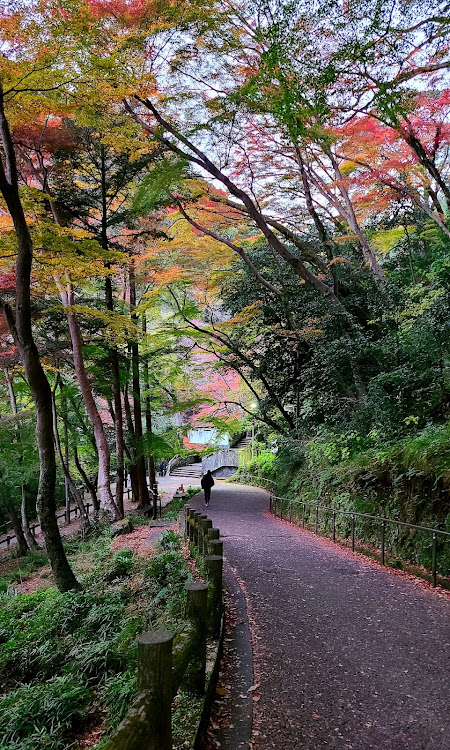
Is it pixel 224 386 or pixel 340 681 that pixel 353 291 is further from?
pixel 224 386

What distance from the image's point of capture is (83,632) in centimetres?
505

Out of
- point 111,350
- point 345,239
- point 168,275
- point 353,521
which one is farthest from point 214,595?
point 345,239

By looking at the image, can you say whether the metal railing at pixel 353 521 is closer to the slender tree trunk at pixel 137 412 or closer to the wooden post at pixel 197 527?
the wooden post at pixel 197 527

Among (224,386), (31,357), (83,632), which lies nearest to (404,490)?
(83,632)

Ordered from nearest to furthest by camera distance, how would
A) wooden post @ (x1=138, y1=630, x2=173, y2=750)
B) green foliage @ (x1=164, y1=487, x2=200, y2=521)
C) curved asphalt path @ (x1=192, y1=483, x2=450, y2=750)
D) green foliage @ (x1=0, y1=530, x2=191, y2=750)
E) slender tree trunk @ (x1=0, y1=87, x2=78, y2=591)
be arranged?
wooden post @ (x1=138, y1=630, x2=173, y2=750) → curved asphalt path @ (x1=192, y1=483, x2=450, y2=750) → green foliage @ (x1=0, y1=530, x2=191, y2=750) → slender tree trunk @ (x1=0, y1=87, x2=78, y2=591) → green foliage @ (x1=164, y1=487, x2=200, y2=521)

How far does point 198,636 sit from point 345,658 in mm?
1821

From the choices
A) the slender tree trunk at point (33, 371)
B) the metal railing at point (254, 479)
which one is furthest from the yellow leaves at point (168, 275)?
the metal railing at point (254, 479)

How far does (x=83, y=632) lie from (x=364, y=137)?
1411cm

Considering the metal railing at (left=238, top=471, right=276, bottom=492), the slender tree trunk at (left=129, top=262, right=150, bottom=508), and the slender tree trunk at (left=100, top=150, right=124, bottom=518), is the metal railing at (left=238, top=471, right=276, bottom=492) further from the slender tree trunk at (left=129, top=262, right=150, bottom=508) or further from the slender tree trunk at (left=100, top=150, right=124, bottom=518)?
the slender tree trunk at (left=100, top=150, right=124, bottom=518)

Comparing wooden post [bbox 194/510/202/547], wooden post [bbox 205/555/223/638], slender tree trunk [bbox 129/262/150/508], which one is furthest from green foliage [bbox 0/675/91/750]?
slender tree trunk [bbox 129/262/150/508]

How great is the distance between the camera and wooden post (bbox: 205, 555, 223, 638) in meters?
4.09

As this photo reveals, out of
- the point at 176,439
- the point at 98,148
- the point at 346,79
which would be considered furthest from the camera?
the point at 176,439

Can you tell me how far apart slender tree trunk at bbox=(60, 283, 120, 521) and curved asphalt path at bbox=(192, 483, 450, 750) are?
6.44 metres

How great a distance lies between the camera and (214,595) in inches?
164
